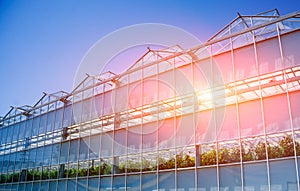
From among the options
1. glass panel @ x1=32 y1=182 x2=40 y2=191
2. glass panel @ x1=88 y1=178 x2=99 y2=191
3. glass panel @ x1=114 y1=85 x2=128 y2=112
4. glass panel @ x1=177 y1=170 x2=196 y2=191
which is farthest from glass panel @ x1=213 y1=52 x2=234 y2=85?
glass panel @ x1=32 y1=182 x2=40 y2=191

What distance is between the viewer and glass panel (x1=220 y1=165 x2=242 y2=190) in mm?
11664

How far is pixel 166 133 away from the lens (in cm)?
1445

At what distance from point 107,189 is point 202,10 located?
9561mm

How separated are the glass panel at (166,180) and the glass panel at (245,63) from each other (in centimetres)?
489

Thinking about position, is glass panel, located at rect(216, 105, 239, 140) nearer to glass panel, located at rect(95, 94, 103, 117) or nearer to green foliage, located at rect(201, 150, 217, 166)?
green foliage, located at rect(201, 150, 217, 166)

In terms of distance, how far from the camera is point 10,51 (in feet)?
34.1

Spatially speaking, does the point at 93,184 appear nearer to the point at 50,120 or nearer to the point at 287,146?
the point at 50,120

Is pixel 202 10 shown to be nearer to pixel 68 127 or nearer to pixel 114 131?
pixel 114 131

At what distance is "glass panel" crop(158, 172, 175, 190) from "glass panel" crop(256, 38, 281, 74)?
558 cm

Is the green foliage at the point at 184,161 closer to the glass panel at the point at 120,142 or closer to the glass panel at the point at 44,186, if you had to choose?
the glass panel at the point at 120,142

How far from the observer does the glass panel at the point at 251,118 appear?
11.9 m

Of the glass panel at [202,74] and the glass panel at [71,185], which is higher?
the glass panel at [202,74]

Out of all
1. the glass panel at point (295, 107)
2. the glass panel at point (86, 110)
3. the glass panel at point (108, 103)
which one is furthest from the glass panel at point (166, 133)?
the glass panel at point (86, 110)

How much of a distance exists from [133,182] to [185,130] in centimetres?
356
